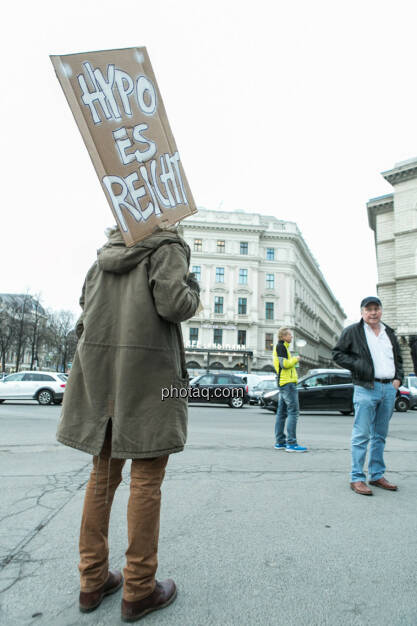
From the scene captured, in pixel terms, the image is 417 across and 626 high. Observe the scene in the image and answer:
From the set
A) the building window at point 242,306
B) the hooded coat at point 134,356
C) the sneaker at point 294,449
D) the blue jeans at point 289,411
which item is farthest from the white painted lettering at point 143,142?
the building window at point 242,306

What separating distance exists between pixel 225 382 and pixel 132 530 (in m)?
19.8

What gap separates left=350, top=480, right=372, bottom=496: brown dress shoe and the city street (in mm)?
90

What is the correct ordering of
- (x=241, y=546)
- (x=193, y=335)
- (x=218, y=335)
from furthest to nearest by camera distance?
(x=218, y=335) < (x=193, y=335) < (x=241, y=546)

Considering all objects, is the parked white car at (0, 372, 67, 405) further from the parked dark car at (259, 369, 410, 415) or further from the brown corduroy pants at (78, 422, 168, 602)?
the brown corduroy pants at (78, 422, 168, 602)

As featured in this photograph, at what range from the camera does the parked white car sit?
720 inches

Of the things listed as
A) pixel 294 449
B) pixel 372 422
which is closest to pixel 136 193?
pixel 372 422

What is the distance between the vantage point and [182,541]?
2789mm

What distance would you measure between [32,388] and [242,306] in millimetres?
41952

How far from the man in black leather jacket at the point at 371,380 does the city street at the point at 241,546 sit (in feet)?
1.11

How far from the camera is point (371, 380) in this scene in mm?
4293

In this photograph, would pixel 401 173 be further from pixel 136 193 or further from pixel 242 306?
pixel 136 193

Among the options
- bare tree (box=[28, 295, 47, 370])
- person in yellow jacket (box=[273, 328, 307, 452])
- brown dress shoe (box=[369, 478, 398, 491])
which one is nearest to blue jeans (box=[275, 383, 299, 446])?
person in yellow jacket (box=[273, 328, 307, 452])

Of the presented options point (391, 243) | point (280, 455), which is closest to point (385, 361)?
point (280, 455)

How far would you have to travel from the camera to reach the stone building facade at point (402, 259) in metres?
42.2
